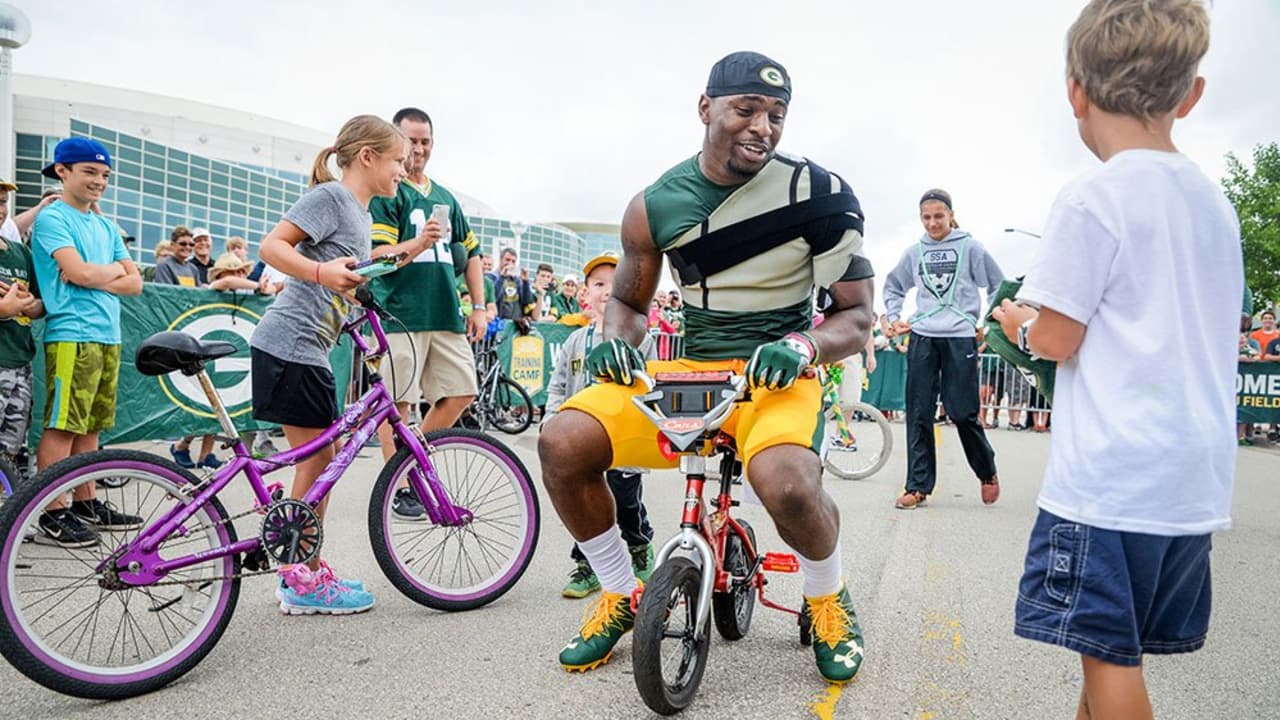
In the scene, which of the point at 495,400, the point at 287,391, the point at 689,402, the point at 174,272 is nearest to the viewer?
the point at 689,402

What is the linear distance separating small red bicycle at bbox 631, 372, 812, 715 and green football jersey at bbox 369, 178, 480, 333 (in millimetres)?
2546

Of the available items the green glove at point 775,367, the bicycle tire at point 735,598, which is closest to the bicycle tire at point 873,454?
the bicycle tire at point 735,598

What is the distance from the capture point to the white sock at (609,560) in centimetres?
305

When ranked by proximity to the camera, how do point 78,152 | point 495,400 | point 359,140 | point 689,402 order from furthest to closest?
1. point 495,400
2. point 78,152
3. point 359,140
4. point 689,402

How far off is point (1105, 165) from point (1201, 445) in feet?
1.95

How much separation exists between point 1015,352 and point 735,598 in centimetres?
143

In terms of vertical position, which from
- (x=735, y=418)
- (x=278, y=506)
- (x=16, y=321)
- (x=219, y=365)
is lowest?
(x=278, y=506)

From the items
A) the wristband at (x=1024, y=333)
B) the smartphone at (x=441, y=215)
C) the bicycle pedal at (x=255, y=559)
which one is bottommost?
the bicycle pedal at (x=255, y=559)

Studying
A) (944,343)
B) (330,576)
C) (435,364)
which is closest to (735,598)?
(330,576)

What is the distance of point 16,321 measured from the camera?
478 cm

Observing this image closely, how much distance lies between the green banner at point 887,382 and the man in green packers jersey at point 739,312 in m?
13.2

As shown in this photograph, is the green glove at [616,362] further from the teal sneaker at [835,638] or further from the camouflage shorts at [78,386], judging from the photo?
the camouflage shorts at [78,386]

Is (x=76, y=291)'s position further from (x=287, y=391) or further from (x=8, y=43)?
(x=8, y=43)

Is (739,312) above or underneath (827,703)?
above
